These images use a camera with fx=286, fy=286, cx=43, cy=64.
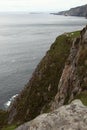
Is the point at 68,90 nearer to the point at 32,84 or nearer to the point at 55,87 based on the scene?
the point at 55,87

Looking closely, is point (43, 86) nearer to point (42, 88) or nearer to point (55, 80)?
point (42, 88)

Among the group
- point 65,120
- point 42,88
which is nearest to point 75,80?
point 42,88

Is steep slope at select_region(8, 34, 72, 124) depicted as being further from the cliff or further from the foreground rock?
the foreground rock

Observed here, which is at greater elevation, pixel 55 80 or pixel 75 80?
pixel 75 80

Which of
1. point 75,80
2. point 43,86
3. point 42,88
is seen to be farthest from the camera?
Answer: point 43,86

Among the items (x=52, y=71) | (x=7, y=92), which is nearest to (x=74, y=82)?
(x=52, y=71)

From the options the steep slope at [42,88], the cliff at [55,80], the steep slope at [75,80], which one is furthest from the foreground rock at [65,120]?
the steep slope at [42,88]
